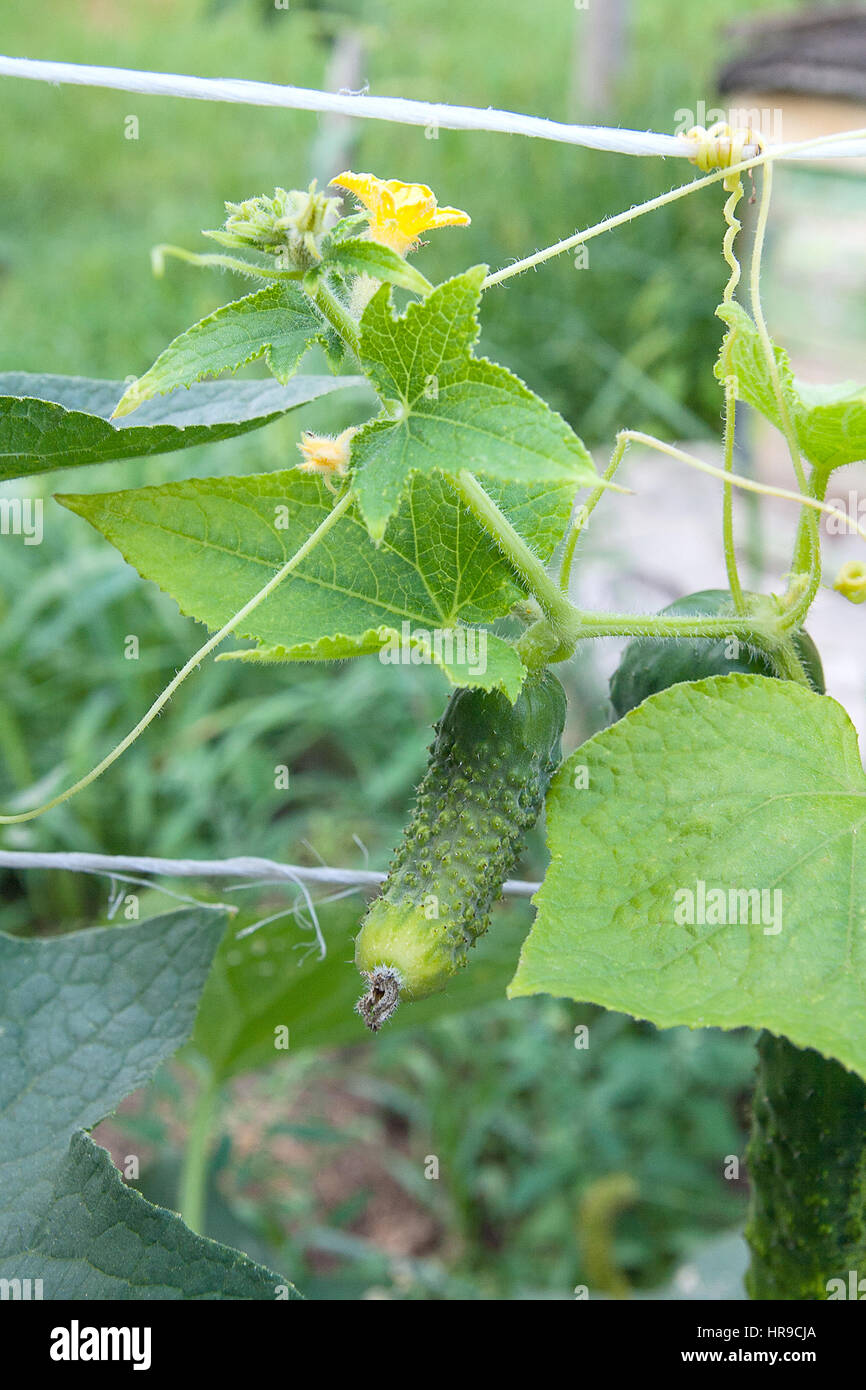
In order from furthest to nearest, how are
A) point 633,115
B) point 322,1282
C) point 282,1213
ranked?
point 633,115
point 282,1213
point 322,1282

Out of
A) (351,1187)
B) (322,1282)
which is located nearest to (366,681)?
(351,1187)

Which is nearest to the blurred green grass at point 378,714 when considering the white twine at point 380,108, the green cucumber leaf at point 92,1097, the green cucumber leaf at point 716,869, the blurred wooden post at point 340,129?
the blurred wooden post at point 340,129

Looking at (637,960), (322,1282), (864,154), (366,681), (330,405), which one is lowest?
(322,1282)

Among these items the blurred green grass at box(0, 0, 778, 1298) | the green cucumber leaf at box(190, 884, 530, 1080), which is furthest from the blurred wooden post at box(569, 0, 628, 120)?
the green cucumber leaf at box(190, 884, 530, 1080)

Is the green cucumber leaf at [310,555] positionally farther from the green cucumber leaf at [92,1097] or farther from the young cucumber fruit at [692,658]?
the green cucumber leaf at [92,1097]

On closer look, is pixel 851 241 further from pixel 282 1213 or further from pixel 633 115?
pixel 282 1213

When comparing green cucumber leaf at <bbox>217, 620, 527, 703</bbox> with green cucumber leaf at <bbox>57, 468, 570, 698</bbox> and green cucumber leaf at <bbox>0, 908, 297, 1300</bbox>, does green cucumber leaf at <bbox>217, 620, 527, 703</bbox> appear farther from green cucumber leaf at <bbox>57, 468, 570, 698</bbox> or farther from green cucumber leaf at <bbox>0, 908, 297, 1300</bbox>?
green cucumber leaf at <bbox>0, 908, 297, 1300</bbox>
